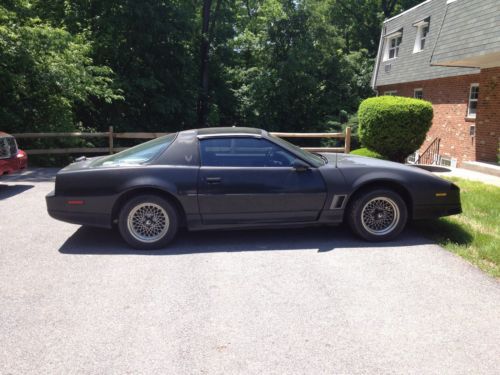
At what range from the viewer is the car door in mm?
5199

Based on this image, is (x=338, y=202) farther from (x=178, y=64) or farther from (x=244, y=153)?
(x=178, y=64)

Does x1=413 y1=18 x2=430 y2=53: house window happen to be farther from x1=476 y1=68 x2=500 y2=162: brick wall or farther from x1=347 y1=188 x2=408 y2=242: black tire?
x1=347 y1=188 x2=408 y2=242: black tire

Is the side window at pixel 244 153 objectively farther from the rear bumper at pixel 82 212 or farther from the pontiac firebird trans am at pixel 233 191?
the rear bumper at pixel 82 212

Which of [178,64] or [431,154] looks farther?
[178,64]

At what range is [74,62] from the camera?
13867mm

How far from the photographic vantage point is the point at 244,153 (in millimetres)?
5430

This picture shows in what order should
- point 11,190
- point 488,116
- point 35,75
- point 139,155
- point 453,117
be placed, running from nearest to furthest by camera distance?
point 139,155 → point 11,190 → point 35,75 → point 488,116 → point 453,117

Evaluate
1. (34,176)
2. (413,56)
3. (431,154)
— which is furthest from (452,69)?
(34,176)

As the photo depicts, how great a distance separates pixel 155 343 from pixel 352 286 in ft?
6.29

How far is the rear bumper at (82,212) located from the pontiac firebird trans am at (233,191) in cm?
1

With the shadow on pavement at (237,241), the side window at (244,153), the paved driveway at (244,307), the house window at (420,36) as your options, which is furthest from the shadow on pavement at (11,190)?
the house window at (420,36)

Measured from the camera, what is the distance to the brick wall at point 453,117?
15577 mm

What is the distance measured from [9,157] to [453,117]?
15.2 m

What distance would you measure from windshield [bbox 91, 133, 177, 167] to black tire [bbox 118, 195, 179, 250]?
1.74 ft
